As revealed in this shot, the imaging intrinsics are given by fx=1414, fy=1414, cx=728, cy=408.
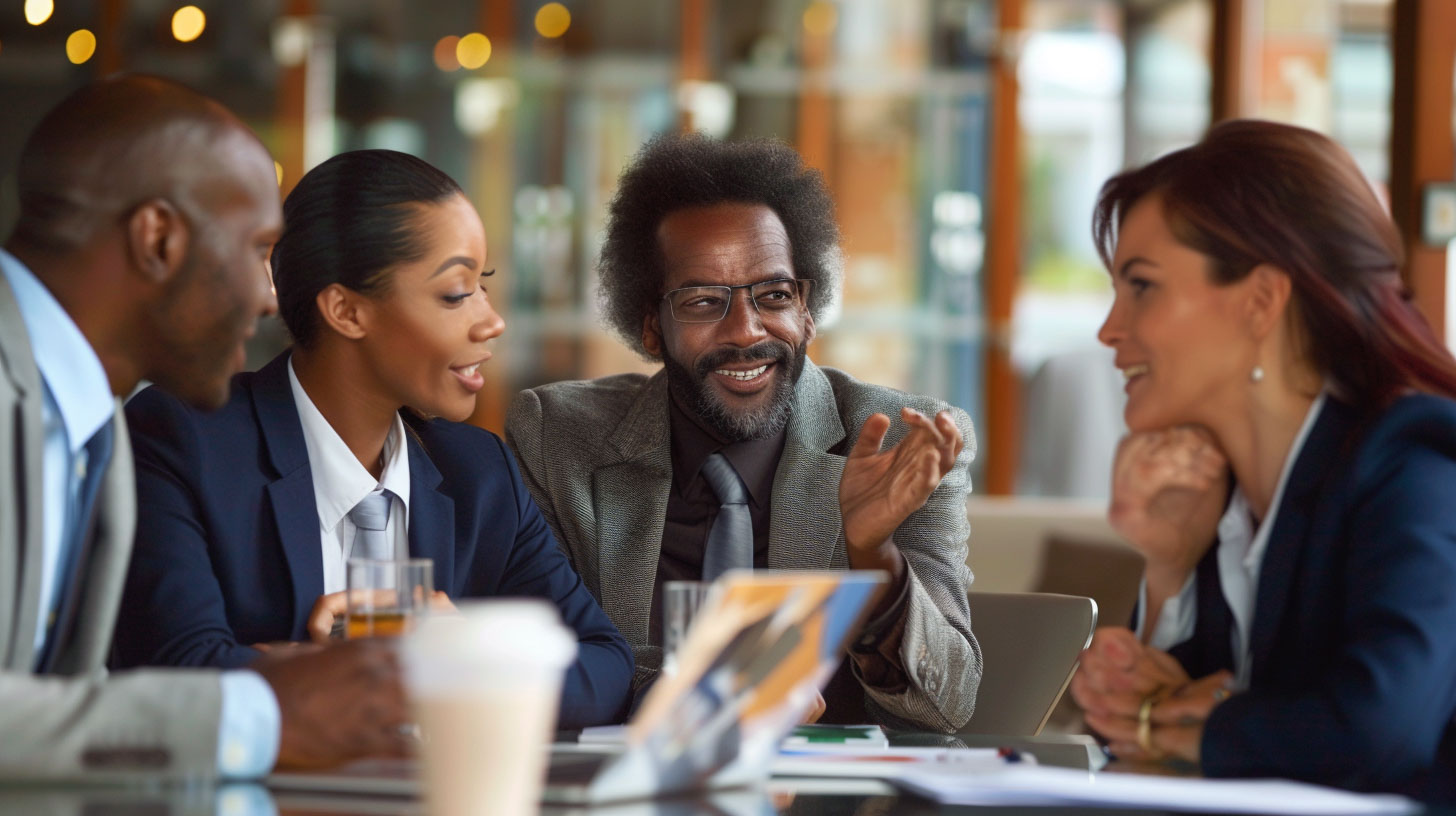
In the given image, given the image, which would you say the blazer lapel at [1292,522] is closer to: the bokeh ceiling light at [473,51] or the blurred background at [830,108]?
the blurred background at [830,108]

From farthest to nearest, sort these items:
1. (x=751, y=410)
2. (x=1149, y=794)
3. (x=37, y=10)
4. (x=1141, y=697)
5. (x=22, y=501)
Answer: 1. (x=37, y=10)
2. (x=751, y=410)
3. (x=1141, y=697)
4. (x=22, y=501)
5. (x=1149, y=794)

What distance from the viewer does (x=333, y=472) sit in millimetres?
1893

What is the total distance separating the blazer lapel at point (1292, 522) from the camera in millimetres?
1476

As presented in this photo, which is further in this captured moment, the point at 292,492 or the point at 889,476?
the point at 889,476

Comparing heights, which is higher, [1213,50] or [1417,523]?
[1213,50]

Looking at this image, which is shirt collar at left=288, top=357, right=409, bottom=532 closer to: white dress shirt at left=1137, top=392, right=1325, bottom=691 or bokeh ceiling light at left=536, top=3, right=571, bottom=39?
white dress shirt at left=1137, top=392, right=1325, bottom=691

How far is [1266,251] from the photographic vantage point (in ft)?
4.93

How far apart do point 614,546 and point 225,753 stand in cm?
116

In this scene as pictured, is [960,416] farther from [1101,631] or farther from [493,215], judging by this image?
[493,215]

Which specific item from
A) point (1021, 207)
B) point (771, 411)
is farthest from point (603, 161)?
point (771, 411)

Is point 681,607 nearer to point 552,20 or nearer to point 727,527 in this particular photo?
point 727,527

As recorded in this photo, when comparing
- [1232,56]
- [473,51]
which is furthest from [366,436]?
[473,51]

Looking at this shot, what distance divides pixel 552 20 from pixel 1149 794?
5.03 m

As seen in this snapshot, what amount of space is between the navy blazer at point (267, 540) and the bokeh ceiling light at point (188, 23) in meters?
4.13
